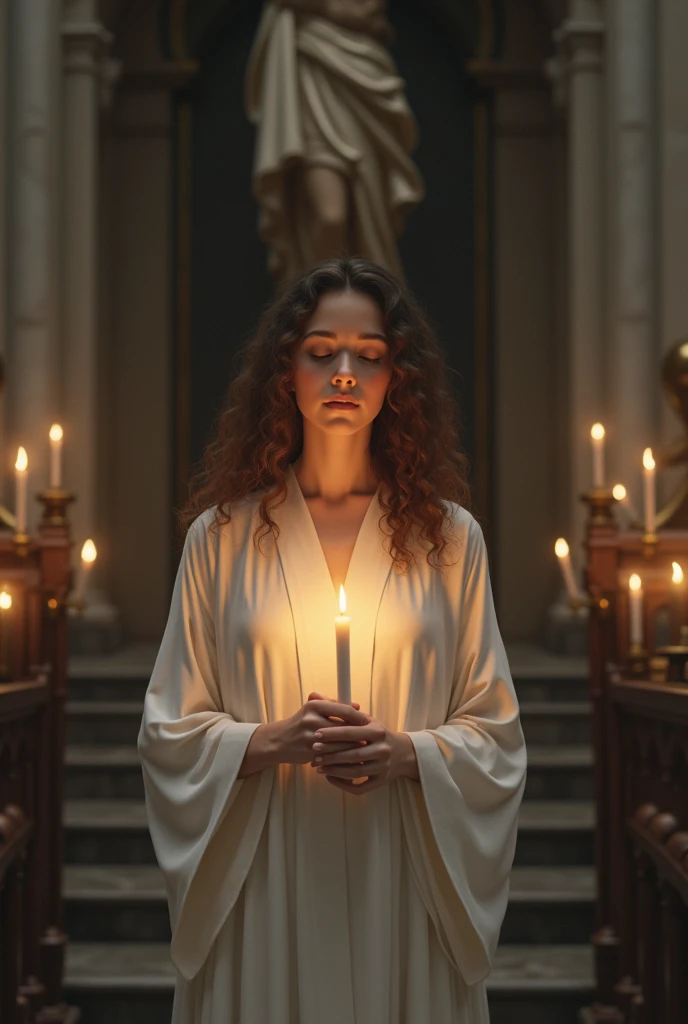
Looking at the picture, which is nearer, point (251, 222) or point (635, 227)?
point (635, 227)

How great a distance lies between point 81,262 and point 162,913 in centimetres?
417

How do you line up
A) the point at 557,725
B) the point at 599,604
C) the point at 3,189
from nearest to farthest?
1. the point at 599,604
2. the point at 557,725
3. the point at 3,189

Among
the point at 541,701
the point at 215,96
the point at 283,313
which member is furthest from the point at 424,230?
the point at 283,313

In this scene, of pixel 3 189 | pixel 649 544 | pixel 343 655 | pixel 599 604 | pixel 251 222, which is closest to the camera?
pixel 343 655

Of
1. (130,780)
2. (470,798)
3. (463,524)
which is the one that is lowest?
(130,780)

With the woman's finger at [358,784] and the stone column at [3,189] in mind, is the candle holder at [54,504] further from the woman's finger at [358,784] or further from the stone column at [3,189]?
the stone column at [3,189]

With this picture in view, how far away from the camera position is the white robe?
7.41ft

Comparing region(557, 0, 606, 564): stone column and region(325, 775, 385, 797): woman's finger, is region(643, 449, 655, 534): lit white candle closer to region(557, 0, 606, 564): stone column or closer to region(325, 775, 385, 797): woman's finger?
region(325, 775, 385, 797): woman's finger

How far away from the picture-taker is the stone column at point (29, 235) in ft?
24.5

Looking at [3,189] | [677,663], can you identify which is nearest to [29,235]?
[3,189]

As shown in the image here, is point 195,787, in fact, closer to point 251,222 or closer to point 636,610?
point 636,610

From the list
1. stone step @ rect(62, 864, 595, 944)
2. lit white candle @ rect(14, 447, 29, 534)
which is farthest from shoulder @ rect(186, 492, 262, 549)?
stone step @ rect(62, 864, 595, 944)

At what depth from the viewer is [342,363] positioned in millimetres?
2330

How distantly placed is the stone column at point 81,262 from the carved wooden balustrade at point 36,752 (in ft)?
10.2
